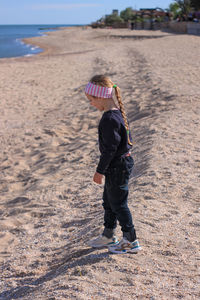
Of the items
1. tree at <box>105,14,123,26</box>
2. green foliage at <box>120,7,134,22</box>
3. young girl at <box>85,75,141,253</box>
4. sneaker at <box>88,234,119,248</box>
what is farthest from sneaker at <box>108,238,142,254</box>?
green foliage at <box>120,7,134,22</box>

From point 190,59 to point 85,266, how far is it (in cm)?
1260

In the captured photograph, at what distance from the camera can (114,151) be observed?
254 cm

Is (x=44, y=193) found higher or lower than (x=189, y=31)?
lower

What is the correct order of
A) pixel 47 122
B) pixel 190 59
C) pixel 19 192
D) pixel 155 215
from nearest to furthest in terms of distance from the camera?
1. pixel 155 215
2. pixel 19 192
3. pixel 47 122
4. pixel 190 59

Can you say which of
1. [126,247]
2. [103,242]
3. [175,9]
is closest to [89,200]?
[103,242]

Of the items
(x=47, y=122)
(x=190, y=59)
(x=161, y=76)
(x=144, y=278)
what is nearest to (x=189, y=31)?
(x=190, y=59)

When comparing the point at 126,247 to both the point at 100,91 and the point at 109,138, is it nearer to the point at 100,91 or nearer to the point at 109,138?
the point at 109,138

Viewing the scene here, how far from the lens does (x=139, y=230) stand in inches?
124

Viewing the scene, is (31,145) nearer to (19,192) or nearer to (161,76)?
(19,192)

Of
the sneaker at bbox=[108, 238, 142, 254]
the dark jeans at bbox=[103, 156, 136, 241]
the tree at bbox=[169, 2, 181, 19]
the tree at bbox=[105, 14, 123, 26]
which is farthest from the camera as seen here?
the tree at bbox=[105, 14, 123, 26]

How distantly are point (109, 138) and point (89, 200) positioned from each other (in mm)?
2028

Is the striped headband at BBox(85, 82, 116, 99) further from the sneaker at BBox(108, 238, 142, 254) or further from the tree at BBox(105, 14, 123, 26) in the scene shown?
the tree at BBox(105, 14, 123, 26)

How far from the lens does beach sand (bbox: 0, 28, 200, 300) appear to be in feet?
8.45

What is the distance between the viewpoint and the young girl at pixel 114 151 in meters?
2.52
